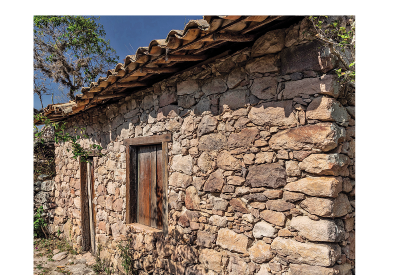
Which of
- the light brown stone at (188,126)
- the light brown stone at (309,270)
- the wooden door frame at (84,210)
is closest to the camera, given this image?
the light brown stone at (309,270)

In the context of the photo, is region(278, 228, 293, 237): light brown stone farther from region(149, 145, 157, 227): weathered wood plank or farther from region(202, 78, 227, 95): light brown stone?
region(149, 145, 157, 227): weathered wood plank

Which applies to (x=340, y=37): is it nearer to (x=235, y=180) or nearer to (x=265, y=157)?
(x=265, y=157)

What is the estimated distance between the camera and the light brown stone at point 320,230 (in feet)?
5.79

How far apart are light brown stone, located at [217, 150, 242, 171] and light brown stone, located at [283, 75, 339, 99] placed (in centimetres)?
68

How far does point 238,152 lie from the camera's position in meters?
2.30

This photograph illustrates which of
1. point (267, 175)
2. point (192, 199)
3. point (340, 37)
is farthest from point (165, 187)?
point (340, 37)

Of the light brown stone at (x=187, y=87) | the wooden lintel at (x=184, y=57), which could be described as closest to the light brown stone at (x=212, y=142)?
the light brown stone at (x=187, y=87)

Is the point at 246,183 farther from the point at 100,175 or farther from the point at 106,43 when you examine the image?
the point at 106,43

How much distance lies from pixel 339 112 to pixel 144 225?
2735 millimetres

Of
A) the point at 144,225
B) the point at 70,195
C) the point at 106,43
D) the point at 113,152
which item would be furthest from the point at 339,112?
the point at 106,43

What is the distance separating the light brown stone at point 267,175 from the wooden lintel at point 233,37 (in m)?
1.00

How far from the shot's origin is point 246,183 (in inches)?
87.8

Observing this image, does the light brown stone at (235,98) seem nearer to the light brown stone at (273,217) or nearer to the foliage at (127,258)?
the light brown stone at (273,217)

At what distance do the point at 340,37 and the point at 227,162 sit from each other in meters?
1.30
